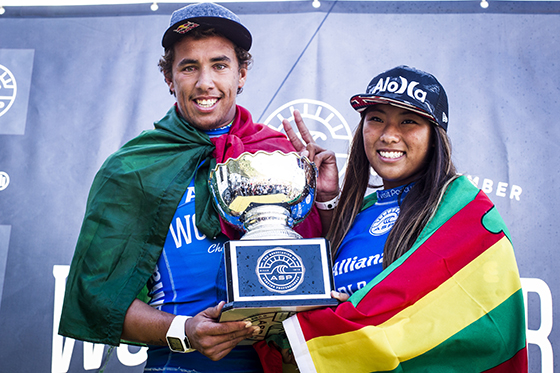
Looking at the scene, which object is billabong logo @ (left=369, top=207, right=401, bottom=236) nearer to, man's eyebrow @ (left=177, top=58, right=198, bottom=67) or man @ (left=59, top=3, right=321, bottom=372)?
man @ (left=59, top=3, right=321, bottom=372)

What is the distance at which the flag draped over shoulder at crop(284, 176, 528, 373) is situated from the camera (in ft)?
3.96

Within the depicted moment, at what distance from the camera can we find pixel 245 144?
5.49 ft

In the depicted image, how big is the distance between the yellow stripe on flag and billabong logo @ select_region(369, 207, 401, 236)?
0.27 meters

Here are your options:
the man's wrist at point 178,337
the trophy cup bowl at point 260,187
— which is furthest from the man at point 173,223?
the trophy cup bowl at point 260,187

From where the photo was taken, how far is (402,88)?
149 cm

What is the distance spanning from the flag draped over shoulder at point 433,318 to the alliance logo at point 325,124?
1197 mm

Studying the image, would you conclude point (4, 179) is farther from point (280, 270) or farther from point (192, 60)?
point (280, 270)

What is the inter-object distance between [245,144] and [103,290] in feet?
1.95

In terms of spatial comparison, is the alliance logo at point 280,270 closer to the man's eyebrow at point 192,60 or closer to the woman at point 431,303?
the woman at point 431,303

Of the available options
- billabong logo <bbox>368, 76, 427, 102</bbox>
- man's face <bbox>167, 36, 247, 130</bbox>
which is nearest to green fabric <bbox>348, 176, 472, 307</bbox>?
billabong logo <bbox>368, 76, 427, 102</bbox>

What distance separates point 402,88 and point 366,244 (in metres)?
0.44

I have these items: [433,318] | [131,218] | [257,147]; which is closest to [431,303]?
[433,318]

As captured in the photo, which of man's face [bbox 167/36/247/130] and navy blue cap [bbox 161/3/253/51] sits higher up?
navy blue cap [bbox 161/3/253/51]

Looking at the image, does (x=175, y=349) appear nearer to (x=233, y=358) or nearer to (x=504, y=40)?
(x=233, y=358)
